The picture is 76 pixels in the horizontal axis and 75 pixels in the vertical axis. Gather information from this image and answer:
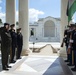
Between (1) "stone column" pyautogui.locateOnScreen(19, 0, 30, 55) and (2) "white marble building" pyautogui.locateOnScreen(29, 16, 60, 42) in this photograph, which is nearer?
(1) "stone column" pyautogui.locateOnScreen(19, 0, 30, 55)

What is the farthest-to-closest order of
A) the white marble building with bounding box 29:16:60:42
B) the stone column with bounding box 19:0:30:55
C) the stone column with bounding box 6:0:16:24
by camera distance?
the white marble building with bounding box 29:16:60:42 < the stone column with bounding box 6:0:16:24 < the stone column with bounding box 19:0:30:55

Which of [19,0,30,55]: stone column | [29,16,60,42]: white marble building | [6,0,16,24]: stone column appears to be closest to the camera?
[19,0,30,55]: stone column

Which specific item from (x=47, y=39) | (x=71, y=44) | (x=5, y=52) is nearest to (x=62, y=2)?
(x=71, y=44)

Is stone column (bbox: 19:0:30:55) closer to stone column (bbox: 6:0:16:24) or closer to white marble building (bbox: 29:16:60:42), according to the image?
stone column (bbox: 6:0:16:24)

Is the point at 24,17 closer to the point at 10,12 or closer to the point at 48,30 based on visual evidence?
the point at 10,12

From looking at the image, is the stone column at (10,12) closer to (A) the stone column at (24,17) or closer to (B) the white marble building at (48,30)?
(A) the stone column at (24,17)

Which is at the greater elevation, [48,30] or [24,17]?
[24,17]

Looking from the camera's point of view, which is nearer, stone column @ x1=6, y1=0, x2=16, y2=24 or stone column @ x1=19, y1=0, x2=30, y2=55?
stone column @ x1=19, y1=0, x2=30, y2=55

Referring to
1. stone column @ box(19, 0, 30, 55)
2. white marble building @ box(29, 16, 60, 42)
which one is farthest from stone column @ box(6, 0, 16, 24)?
white marble building @ box(29, 16, 60, 42)

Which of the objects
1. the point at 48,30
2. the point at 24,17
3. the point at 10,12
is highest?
the point at 10,12

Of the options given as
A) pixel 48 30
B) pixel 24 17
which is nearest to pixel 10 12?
pixel 24 17

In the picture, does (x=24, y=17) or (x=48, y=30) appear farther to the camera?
(x=48, y=30)

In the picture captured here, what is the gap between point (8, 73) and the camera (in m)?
9.36

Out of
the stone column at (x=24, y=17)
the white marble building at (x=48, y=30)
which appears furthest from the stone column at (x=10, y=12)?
the white marble building at (x=48, y=30)
